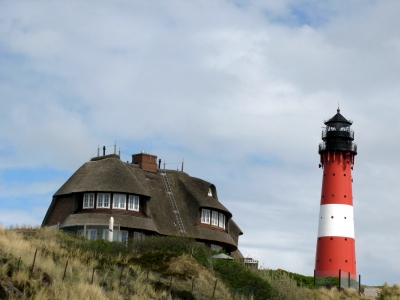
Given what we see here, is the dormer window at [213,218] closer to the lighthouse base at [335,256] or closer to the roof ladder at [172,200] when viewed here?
the roof ladder at [172,200]

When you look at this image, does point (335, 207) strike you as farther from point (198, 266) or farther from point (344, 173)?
point (198, 266)

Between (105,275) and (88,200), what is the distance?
74.3 feet

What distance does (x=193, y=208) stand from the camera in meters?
60.6

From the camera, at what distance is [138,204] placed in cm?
5725

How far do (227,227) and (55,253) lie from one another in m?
28.3

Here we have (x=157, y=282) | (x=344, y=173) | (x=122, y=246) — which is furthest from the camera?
(x=344, y=173)

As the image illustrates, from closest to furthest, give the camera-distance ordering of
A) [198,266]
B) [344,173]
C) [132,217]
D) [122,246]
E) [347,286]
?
[198,266] → [122,246] → [132,217] → [347,286] → [344,173]

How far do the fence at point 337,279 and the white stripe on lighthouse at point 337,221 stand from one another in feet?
10.5

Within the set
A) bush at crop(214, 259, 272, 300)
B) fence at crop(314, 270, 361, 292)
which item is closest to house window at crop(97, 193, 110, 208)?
bush at crop(214, 259, 272, 300)

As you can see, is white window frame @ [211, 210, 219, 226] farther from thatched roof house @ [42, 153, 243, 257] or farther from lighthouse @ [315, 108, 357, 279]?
Result: lighthouse @ [315, 108, 357, 279]

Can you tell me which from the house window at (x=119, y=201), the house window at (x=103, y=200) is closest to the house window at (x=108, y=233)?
the house window at (x=103, y=200)

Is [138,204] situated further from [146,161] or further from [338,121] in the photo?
[338,121]

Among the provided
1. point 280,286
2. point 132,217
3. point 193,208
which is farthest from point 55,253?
point 193,208

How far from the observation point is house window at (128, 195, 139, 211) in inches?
2237
